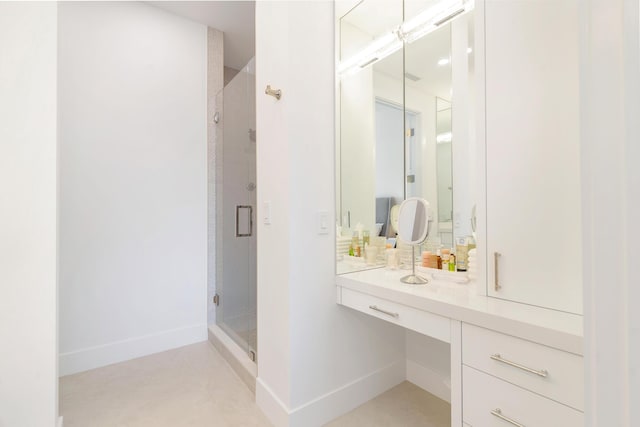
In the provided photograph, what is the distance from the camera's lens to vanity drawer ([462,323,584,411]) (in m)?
0.83

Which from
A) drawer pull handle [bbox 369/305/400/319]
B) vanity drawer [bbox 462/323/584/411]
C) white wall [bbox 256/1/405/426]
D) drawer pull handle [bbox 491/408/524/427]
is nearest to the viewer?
vanity drawer [bbox 462/323/584/411]

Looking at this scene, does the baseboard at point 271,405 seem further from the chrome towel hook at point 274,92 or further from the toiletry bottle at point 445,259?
the chrome towel hook at point 274,92

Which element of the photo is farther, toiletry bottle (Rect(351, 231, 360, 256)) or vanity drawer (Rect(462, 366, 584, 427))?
toiletry bottle (Rect(351, 231, 360, 256))

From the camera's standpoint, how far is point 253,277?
217 centimetres

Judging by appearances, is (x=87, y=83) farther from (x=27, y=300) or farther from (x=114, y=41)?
(x=27, y=300)

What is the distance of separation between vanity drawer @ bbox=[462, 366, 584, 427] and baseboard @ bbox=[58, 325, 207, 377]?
2.27 meters

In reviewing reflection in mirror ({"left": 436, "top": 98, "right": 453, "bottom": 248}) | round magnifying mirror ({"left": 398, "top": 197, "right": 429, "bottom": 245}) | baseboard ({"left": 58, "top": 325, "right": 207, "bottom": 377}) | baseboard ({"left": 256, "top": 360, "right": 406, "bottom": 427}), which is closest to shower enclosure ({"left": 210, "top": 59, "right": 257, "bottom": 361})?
baseboard ({"left": 58, "top": 325, "right": 207, "bottom": 377})

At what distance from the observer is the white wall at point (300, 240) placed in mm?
1489

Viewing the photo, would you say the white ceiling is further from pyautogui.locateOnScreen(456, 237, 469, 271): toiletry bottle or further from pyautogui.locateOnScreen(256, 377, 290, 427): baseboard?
pyautogui.locateOnScreen(256, 377, 290, 427): baseboard

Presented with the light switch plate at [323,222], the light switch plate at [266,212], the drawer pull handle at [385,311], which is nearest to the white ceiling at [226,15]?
the light switch plate at [266,212]

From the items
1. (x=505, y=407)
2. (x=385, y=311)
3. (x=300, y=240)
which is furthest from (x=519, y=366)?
(x=300, y=240)

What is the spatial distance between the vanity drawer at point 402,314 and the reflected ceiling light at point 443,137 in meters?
1.02

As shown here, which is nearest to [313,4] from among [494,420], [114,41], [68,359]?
[114,41]

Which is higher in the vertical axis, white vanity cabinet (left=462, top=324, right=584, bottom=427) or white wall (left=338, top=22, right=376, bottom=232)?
white wall (left=338, top=22, right=376, bottom=232)
